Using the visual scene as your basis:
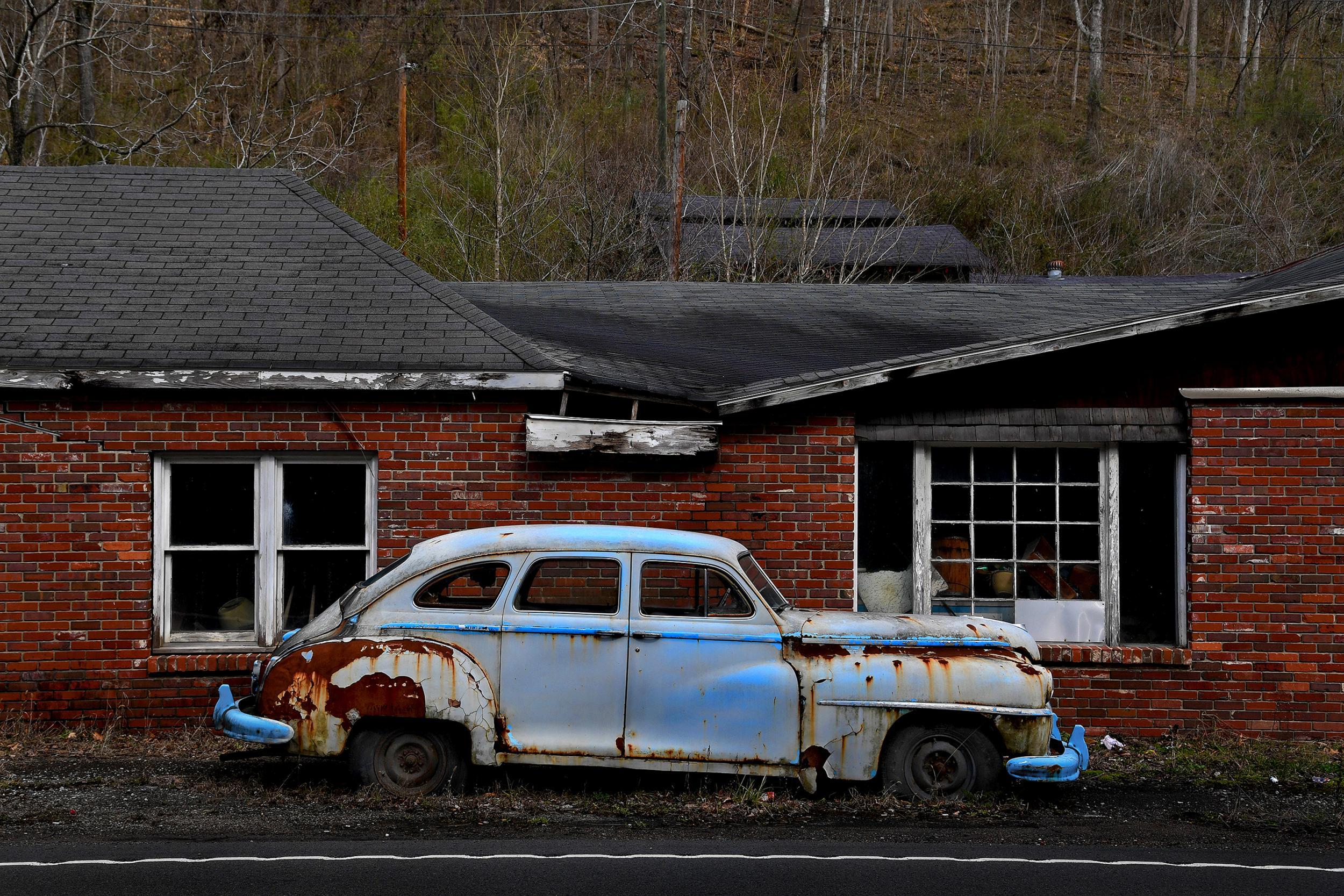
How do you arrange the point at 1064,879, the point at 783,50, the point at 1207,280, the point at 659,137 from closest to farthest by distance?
the point at 1064,879
the point at 1207,280
the point at 659,137
the point at 783,50

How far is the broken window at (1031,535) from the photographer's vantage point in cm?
884

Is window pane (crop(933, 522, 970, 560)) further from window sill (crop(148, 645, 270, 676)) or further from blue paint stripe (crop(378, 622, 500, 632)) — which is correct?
window sill (crop(148, 645, 270, 676))

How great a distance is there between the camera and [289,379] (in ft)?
26.9

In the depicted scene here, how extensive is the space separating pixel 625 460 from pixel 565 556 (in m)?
1.91

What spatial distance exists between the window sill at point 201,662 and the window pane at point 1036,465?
5.78 m

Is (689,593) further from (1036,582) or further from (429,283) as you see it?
(429,283)

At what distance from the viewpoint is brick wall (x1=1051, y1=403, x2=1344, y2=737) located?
8594 mm

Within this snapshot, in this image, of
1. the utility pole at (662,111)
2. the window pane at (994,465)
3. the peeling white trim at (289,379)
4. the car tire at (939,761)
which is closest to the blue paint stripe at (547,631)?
the car tire at (939,761)

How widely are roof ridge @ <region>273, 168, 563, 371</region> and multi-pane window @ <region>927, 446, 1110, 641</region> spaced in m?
3.13

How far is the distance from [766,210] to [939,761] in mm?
20834

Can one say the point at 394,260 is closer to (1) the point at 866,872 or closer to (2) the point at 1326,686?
(1) the point at 866,872

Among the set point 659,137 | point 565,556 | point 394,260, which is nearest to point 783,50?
point 659,137

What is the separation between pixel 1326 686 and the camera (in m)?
8.56

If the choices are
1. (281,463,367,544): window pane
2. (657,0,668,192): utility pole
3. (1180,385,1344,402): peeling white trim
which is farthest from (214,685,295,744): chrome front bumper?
(657,0,668,192): utility pole
